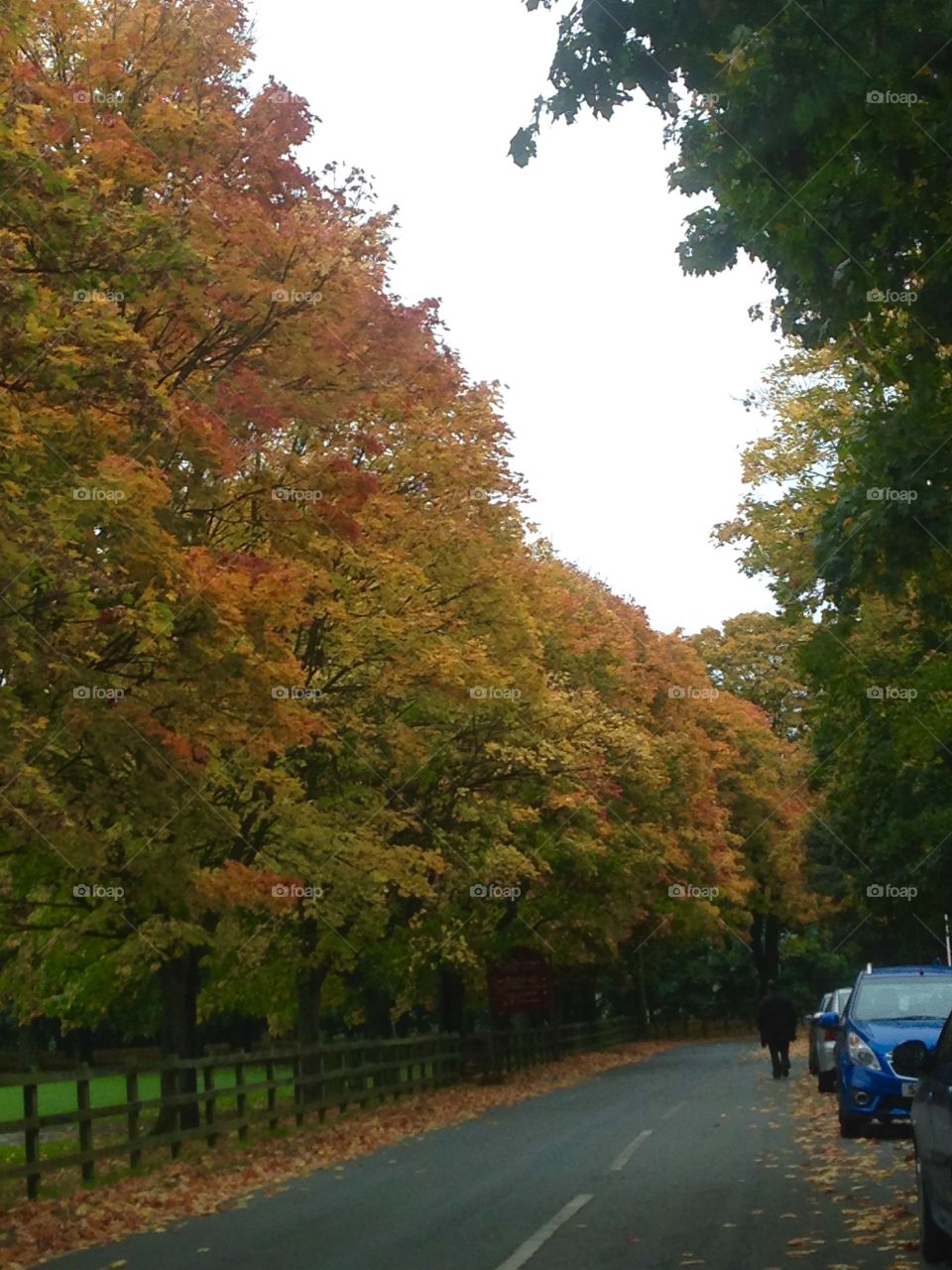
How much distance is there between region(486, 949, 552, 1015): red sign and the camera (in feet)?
145

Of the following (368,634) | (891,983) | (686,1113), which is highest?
(368,634)

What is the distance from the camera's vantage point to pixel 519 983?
44.5 metres

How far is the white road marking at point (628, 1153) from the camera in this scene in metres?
16.0

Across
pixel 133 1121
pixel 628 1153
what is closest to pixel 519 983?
pixel 628 1153

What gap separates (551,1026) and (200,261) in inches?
1439

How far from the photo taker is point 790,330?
1468cm

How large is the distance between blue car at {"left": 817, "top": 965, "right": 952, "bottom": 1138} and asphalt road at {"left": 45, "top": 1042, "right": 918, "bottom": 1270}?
811 mm

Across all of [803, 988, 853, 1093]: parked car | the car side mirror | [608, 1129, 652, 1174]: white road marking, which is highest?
the car side mirror

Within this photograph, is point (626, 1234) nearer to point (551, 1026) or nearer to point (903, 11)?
point (903, 11)

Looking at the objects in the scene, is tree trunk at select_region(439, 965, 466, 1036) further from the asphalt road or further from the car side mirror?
the car side mirror

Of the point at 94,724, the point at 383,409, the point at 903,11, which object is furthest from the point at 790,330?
the point at 383,409

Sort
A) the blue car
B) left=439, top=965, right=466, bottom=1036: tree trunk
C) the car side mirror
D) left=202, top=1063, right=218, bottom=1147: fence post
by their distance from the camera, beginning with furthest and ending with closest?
left=439, top=965, right=466, bottom=1036: tree trunk
left=202, top=1063, right=218, bottom=1147: fence post
the blue car
the car side mirror

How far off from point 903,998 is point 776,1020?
13.9m

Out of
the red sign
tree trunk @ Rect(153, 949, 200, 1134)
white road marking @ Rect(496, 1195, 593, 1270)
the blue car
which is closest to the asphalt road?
white road marking @ Rect(496, 1195, 593, 1270)
